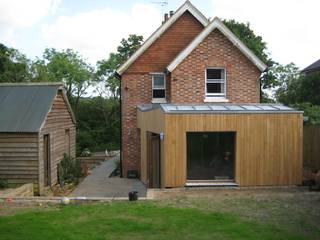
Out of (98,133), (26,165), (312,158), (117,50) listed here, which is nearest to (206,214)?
(26,165)

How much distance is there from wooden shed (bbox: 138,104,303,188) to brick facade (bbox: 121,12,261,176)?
5.62 meters

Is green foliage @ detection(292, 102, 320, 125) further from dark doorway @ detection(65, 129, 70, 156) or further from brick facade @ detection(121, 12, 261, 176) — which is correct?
dark doorway @ detection(65, 129, 70, 156)

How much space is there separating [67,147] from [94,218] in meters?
13.9

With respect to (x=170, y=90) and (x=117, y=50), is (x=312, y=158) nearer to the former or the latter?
A: (x=170, y=90)

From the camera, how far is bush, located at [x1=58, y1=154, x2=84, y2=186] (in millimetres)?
22172

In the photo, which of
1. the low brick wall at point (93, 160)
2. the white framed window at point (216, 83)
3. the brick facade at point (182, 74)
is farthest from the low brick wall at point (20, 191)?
the low brick wall at point (93, 160)

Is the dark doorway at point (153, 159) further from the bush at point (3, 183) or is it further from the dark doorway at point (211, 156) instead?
the bush at point (3, 183)

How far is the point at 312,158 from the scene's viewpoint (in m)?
21.7

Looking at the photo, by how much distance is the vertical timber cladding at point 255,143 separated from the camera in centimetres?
1666

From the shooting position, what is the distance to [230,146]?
676 inches

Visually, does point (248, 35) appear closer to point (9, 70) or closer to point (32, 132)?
point (9, 70)

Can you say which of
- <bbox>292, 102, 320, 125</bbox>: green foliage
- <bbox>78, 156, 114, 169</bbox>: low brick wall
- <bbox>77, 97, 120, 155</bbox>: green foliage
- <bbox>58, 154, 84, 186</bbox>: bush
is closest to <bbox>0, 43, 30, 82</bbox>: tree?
<bbox>77, 97, 120, 155</bbox>: green foliage

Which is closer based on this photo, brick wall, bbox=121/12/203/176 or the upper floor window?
the upper floor window

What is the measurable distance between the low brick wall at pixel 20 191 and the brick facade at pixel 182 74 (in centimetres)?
755
